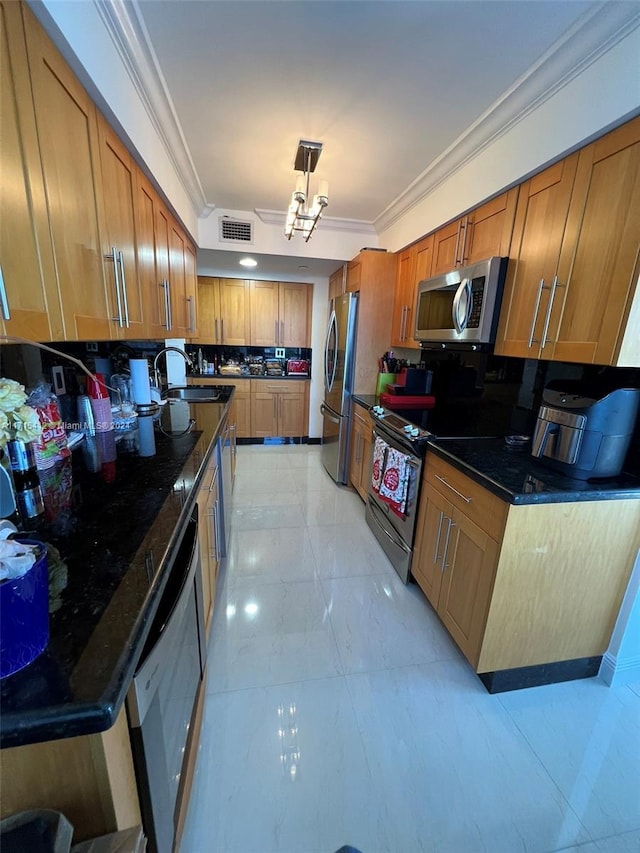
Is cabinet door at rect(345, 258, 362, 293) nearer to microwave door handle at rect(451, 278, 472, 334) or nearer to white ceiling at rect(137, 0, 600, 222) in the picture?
white ceiling at rect(137, 0, 600, 222)

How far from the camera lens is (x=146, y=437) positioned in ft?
5.47

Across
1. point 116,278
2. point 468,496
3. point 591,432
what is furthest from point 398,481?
point 116,278

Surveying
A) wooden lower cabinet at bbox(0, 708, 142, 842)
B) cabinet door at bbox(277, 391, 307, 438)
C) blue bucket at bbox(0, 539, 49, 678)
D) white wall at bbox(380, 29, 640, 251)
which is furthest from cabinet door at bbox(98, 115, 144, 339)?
cabinet door at bbox(277, 391, 307, 438)

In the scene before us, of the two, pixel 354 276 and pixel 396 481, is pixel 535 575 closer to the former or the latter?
pixel 396 481

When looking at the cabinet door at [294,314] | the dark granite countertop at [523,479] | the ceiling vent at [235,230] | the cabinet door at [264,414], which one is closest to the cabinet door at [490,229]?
the dark granite countertop at [523,479]

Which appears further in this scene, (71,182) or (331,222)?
(331,222)

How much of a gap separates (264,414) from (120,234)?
320 centimetres

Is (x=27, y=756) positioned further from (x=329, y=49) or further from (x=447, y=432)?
(x=329, y=49)

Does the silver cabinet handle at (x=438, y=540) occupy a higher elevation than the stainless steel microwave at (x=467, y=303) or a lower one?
lower

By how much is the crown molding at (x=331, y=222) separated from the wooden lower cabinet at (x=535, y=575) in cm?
270

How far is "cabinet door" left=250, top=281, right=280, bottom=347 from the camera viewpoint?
14.3 feet

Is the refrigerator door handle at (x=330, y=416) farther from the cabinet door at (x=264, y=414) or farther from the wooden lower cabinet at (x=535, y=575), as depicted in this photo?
the wooden lower cabinet at (x=535, y=575)

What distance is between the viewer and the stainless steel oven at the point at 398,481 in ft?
6.45

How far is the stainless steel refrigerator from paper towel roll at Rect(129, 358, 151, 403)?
5.60ft
